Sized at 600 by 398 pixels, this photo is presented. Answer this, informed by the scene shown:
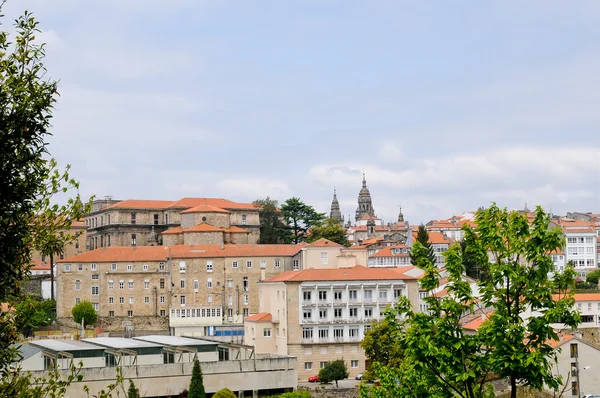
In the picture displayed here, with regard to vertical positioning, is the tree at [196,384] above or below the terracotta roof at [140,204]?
below

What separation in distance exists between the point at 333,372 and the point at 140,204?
171ft

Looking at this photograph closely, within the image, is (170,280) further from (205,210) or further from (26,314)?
(26,314)

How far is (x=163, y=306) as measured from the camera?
80625 mm

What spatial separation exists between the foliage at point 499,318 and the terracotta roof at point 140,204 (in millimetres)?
90400

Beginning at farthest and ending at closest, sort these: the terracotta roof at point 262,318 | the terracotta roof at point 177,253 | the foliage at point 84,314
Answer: the terracotta roof at point 177,253
the foliage at point 84,314
the terracotta roof at point 262,318

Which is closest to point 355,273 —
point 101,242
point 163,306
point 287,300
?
point 287,300

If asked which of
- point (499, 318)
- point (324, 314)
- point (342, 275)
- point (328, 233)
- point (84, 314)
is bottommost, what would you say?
point (84, 314)

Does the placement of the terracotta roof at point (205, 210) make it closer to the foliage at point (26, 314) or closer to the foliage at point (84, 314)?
the foliage at point (84, 314)

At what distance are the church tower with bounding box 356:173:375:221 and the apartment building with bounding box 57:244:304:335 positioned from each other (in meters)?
84.2

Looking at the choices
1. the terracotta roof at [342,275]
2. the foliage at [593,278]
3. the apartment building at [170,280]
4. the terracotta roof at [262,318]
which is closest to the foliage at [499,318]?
the terracotta roof at [342,275]

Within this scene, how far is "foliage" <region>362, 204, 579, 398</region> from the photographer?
11945 mm

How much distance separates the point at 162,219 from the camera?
334 feet

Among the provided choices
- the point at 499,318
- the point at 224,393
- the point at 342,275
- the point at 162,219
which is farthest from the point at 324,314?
the point at 499,318

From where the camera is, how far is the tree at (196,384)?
43.7 meters
